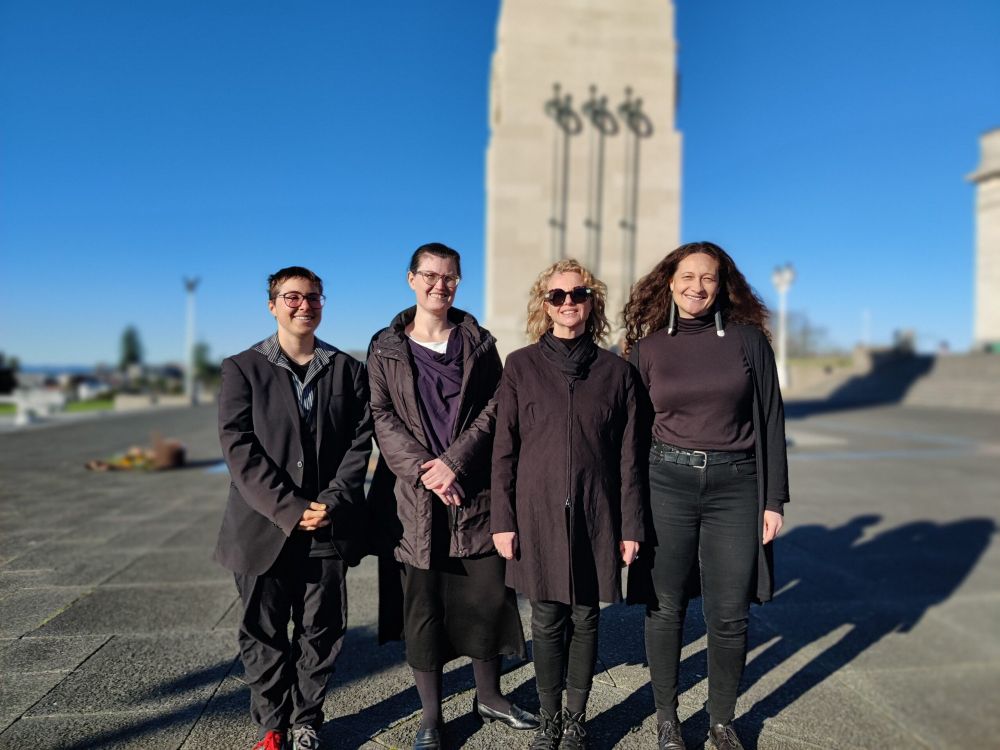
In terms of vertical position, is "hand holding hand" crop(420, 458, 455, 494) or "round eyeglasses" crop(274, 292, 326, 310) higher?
"round eyeglasses" crop(274, 292, 326, 310)

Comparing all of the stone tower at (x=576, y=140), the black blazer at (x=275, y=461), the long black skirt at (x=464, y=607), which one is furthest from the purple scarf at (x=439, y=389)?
the stone tower at (x=576, y=140)

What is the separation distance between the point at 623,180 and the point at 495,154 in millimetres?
3116

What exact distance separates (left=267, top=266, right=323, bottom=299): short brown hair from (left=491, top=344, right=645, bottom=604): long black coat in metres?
0.92

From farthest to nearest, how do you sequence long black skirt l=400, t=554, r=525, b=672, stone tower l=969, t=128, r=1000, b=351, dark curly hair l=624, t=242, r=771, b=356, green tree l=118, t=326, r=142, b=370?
green tree l=118, t=326, r=142, b=370 < stone tower l=969, t=128, r=1000, b=351 < dark curly hair l=624, t=242, r=771, b=356 < long black skirt l=400, t=554, r=525, b=672

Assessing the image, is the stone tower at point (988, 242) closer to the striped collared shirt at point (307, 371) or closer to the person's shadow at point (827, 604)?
the person's shadow at point (827, 604)

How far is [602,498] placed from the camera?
2445 millimetres

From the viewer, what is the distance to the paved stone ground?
237 centimetres

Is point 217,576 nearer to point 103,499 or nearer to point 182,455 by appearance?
point 103,499

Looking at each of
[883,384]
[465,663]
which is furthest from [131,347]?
[465,663]

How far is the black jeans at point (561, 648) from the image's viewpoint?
245 centimetres

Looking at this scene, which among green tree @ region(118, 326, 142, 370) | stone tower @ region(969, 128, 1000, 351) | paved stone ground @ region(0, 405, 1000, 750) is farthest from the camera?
green tree @ region(118, 326, 142, 370)

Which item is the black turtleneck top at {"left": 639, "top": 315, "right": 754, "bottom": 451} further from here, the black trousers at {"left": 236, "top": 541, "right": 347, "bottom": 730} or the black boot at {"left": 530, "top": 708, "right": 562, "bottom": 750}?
the black trousers at {"left": 236, "top": 541, "right": 347, "bottom": 730}

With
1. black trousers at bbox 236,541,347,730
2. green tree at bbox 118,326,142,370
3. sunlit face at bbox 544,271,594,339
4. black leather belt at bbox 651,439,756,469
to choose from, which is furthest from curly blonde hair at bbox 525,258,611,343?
green tree at bbox 118,326,142,370

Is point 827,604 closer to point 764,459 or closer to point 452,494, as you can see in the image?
point 764,459
